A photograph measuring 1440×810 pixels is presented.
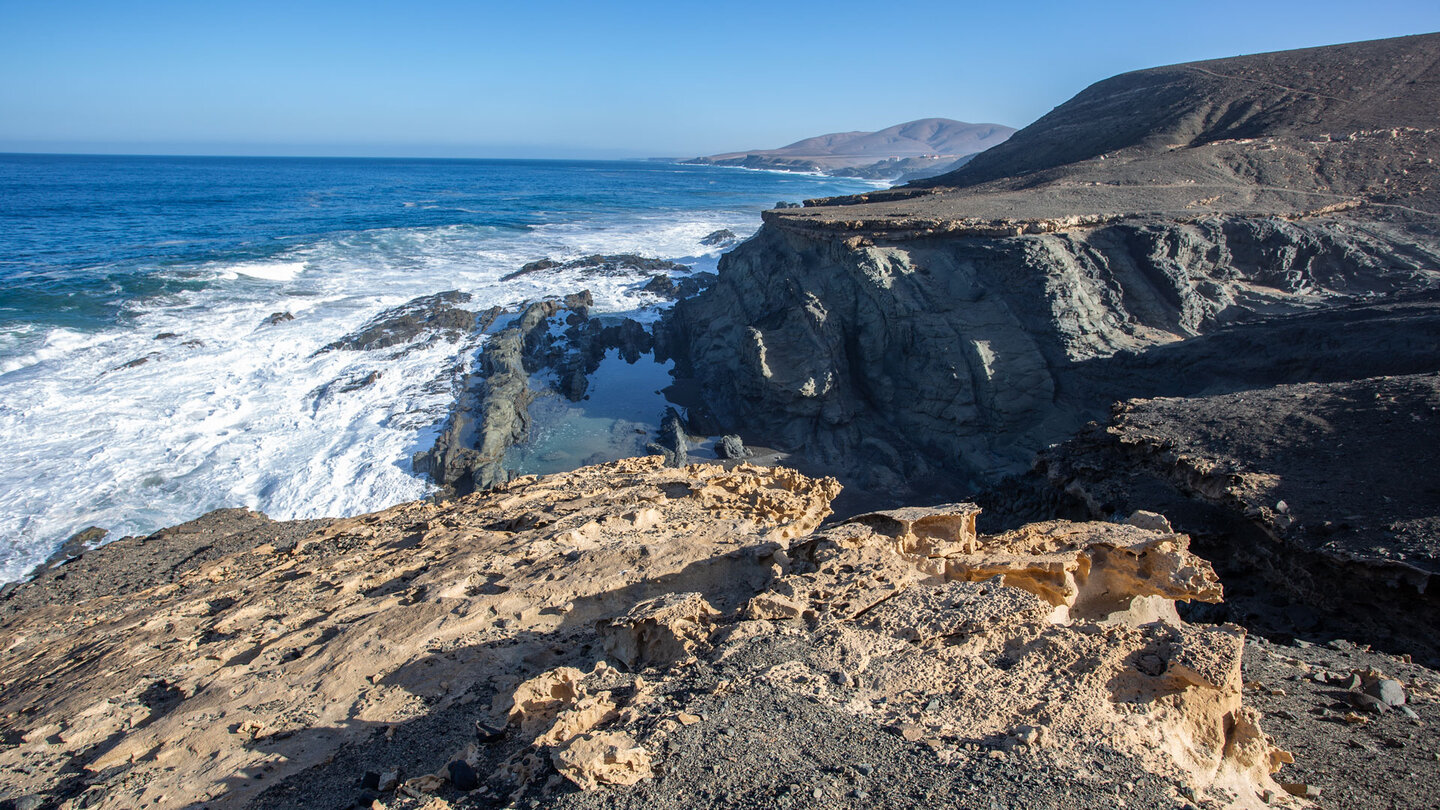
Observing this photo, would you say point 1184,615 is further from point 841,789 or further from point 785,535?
point 841,789

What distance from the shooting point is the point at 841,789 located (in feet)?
10.4

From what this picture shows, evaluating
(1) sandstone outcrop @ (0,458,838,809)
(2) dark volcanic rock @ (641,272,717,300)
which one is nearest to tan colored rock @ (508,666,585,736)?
(1) sandstone outcrop @ (0,458,838,809)

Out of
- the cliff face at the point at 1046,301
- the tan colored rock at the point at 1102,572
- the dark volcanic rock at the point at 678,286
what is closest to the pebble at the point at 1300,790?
the tan colored rock at the point at 1102,572

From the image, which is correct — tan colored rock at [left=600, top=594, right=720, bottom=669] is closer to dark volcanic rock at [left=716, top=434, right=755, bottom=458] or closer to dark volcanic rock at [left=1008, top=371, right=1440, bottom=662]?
dark volcanic rock at [left=1008, top=371, right=1440, bottom=662]

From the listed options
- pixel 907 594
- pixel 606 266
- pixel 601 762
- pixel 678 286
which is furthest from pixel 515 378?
pixel 601 762

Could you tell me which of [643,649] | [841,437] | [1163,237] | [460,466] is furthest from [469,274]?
[643,649]

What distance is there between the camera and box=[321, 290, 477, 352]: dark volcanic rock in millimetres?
20078

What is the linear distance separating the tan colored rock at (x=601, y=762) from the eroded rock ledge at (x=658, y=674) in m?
0.01

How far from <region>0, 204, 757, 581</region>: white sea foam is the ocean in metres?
0.05

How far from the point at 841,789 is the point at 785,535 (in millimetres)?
3314

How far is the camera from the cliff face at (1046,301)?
1302 centimetres

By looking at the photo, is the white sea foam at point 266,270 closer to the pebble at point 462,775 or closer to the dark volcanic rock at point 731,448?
the dark volcanic rock at point 731,448

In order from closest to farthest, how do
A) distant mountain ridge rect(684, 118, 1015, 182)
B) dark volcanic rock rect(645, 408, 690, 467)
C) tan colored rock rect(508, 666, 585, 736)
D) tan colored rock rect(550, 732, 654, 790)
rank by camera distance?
tan colored rock rect(550, 732, 654, 790) < tan colored rock rect(508, 666, 585, 736) < dark volcanic rock rect(645, 408, 690, 467) < distant mountain ridge rect(684, 118, 1015, 182)

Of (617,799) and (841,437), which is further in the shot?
(841,437)
